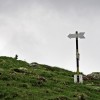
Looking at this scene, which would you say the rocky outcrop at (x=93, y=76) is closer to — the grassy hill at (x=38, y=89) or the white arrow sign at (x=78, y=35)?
the white arrow sign at (x=78, y=35)

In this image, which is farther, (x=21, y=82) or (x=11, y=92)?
(x=21, y=82)

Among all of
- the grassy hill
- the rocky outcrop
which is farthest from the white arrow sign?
the rocky outcrop

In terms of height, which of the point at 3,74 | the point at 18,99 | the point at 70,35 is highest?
the point at 70,35

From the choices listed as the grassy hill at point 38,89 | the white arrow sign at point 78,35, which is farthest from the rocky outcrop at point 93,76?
the grassy hill at point 38,89

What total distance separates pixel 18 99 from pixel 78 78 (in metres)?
12.6

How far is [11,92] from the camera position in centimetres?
3291

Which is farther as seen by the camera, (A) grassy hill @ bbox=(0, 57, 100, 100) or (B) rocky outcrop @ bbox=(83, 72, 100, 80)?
(B) rocky outcrop @ bbox=(83, 72, 100, 80)

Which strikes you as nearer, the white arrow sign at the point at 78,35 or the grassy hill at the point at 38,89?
the grassy hill at the point at 38,89

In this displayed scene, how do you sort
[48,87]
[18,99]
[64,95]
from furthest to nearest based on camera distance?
[48,87] < [64,95] < [18,99]

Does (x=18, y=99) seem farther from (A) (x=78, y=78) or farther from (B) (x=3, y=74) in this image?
(A) (x=78, y=78)

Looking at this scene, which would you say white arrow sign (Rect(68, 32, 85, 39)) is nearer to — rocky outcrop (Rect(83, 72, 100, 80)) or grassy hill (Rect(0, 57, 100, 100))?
grassy hill (Rect(0, 57, 100, 100))

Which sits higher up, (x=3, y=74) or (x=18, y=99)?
(x=3, y=74)

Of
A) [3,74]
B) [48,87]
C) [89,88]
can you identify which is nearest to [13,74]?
[3,74]

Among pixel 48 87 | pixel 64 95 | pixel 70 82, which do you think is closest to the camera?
pixel 64 95
